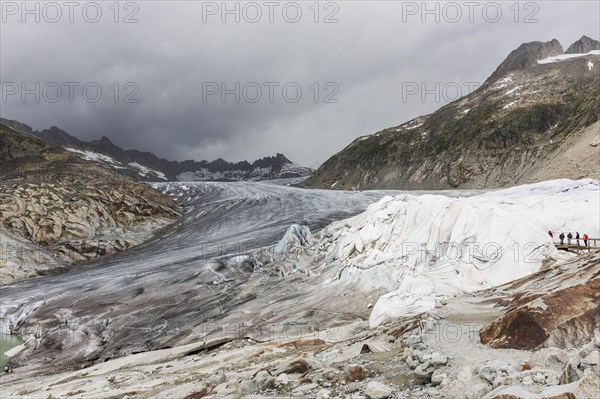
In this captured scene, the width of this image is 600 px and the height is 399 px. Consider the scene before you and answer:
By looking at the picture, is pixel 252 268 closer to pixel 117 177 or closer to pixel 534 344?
pixel 534 344

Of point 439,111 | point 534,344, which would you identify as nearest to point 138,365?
point 534,344

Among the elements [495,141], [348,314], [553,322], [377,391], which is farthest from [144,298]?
[495,141]

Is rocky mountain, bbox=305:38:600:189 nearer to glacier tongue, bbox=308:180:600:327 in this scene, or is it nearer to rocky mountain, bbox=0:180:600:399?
glacier tongue, bbox=308:180:600:327

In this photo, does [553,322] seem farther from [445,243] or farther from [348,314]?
[445,243]

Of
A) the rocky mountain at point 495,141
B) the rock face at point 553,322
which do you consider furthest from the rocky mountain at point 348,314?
the rocky mountain at point 495,141

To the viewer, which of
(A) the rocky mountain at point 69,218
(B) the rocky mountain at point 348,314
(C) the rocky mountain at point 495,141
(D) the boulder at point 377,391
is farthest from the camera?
(C) the rocky mountain at point 495,141

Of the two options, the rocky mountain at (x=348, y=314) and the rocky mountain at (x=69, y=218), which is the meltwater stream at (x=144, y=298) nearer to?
the rocky mountain at (x=348, y=314)
